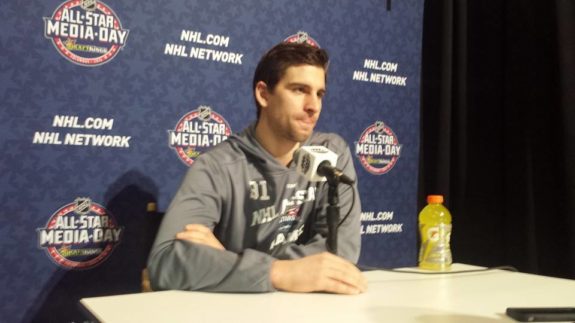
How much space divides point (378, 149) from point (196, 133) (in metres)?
1.09

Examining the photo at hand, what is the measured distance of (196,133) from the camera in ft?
7.61

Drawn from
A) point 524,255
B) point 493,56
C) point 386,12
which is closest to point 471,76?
point 493,56

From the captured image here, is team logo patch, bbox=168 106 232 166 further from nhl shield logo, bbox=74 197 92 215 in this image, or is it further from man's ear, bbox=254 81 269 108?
man's ear, bbox=254 81 269 108

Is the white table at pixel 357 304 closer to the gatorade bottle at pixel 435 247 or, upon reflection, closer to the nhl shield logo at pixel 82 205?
the gatorade bottle at pixel 435 247

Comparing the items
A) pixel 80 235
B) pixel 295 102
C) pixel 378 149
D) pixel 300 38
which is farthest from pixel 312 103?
pixel 378 149

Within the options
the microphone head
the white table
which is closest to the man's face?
the microphone head

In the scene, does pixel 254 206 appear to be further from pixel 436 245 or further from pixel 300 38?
pixel 300 38

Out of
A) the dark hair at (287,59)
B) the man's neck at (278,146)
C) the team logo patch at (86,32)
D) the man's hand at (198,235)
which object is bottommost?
the man's hand at (198,235)

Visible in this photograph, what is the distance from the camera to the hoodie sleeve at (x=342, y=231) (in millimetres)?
1495

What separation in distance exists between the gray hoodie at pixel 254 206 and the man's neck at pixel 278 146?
45 mm

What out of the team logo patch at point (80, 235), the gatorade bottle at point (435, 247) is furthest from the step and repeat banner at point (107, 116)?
the gatorade bottle at point (435, 247)

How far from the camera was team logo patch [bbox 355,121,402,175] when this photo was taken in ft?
9.33

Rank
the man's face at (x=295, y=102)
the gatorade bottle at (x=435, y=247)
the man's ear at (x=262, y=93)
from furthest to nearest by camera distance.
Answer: the man's ear at (x=262, y=93), the man's face at (x=295, y=102), the gatorade bottle at (x=435, y=247)

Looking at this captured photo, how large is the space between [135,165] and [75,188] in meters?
0.25
